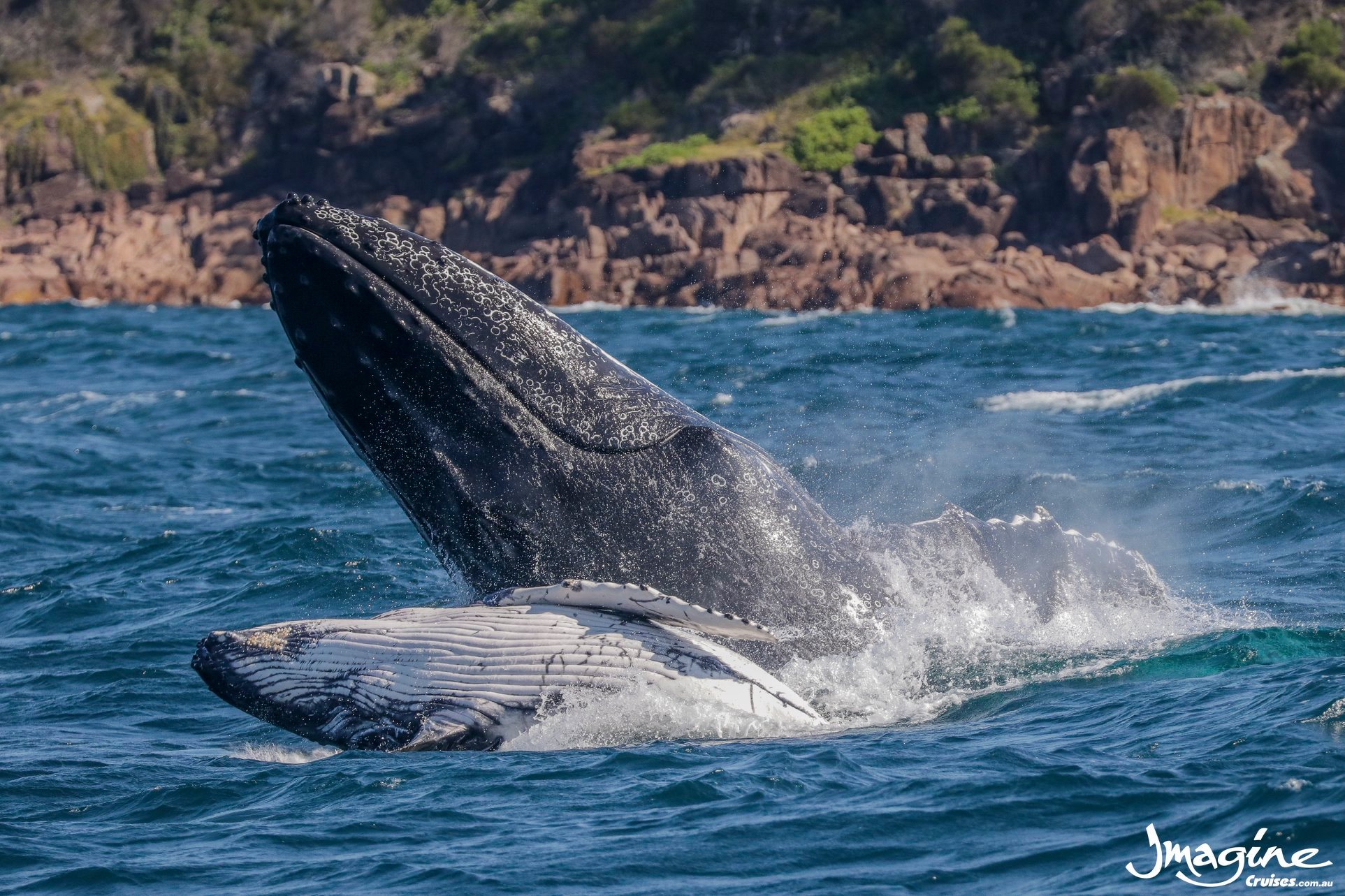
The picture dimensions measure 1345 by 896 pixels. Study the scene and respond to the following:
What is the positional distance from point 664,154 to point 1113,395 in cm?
3819

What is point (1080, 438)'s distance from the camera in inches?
743

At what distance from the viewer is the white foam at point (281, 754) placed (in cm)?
795

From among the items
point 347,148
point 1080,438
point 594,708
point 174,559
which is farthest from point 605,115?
point 594,708

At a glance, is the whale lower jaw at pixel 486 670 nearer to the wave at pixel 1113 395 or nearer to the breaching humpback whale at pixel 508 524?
the breaching humpback whale at pixel 508 524

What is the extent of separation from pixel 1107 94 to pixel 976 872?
5388cm

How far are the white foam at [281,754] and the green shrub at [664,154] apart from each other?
50525 mm

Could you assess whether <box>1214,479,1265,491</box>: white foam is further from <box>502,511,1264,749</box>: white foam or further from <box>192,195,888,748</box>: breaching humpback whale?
<box>192,195,888,748</box>: breaching humpback whale

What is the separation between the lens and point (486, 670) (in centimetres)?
732

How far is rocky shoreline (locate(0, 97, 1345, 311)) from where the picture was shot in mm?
48625

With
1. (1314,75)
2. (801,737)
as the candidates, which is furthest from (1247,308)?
(801,737)

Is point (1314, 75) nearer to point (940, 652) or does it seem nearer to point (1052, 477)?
point (1052, 477)

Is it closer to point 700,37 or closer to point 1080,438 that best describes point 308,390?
point 1080,438

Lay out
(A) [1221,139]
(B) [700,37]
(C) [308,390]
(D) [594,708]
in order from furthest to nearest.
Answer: (B) [700,37] < (A) [1221,139] < (C) [308,390] < (D) [594,708]

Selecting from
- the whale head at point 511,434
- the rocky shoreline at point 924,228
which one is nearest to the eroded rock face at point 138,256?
the rocky shoreline at point 924,228
